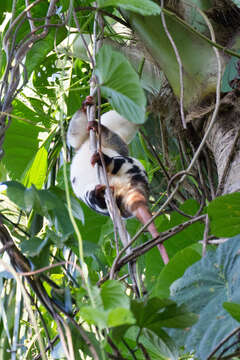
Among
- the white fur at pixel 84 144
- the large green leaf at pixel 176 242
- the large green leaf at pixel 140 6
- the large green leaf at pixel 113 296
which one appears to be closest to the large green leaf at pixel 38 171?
the white fur at pixel 84 144

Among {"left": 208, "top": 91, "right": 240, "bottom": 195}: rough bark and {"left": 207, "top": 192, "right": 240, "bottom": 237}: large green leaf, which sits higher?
{"left": 208, "top": 91, "right": 240, "bottom": 195}: rough bark

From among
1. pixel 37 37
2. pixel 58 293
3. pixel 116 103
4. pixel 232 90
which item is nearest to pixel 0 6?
pixel 37 37

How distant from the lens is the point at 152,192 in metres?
1.83

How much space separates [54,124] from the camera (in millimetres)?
1758

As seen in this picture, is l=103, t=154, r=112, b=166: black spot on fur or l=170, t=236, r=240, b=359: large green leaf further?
l=103, t=154, r=112, b=166: black spot on fur

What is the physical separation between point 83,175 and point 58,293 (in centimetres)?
62

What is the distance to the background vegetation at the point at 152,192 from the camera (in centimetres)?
70

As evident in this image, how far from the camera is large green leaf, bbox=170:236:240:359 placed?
2.50ft

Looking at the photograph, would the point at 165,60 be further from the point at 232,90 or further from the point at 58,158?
the point at 58,158

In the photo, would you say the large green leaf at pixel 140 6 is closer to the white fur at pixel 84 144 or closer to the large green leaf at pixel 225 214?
the large green leaf at pixel 225 214

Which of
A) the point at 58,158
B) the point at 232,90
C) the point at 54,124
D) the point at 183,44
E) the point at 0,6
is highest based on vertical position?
the point at 0,6

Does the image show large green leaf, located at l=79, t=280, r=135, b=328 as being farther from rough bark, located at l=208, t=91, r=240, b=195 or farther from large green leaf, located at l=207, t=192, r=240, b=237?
rough bark, located at l=208, t=91, r=240, b=195

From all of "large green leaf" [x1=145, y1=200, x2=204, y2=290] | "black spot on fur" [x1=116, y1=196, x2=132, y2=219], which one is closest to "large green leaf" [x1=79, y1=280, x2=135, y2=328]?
"black spot on fur" [x1=116, y1=196, x2=132, y2=219]

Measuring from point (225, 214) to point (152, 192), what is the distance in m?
0.86
